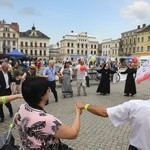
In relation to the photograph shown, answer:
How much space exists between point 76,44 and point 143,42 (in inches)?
1866

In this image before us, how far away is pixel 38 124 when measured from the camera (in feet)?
7.90

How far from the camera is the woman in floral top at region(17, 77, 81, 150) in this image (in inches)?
94.7

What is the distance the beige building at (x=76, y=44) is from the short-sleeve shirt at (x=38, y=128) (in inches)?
4778

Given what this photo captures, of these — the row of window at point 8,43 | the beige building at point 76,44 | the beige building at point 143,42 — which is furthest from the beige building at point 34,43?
the beige building at point 143,42

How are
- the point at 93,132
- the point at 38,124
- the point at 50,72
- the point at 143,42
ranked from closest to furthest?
the point at 38,124 < the point at 93,132 < the point at 50,72 < the point at 143,42

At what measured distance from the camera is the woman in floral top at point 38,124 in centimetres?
240

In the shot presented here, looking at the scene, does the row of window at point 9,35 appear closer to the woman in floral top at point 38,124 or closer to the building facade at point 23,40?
the building facade at point 23,40

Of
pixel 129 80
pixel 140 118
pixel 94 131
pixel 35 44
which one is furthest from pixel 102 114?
pixel 35 44

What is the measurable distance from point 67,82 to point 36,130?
10.7m

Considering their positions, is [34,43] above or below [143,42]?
above

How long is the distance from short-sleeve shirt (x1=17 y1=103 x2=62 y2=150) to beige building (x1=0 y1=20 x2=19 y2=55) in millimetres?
98383

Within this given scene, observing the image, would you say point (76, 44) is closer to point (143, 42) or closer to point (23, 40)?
point (23, 40)

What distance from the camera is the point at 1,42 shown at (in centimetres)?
9938

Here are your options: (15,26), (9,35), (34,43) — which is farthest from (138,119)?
(34,43)
